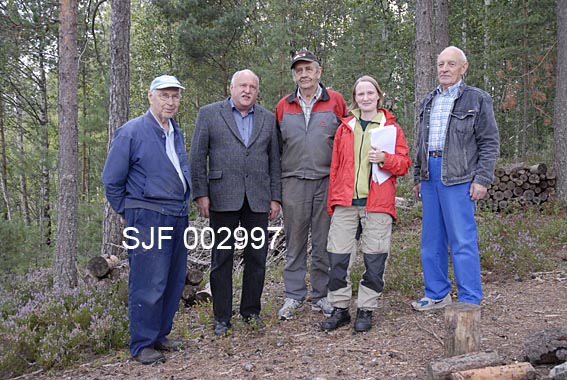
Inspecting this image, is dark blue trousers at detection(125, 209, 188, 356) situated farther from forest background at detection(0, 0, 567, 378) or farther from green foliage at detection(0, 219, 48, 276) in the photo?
green foliage at detection(0, 219, 48, 276)

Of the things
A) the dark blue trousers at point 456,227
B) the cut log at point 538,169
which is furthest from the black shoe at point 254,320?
the cut log at point 538,169

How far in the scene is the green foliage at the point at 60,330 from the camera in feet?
15.4

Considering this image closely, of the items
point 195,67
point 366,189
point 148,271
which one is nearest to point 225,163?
point 148,271

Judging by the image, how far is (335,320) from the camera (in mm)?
4660

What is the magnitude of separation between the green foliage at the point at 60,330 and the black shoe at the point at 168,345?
1.74 feet

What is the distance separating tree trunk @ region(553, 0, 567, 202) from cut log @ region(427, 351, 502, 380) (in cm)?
784

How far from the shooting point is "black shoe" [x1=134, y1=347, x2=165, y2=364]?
4.29 m

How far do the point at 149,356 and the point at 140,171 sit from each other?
5.21 ft

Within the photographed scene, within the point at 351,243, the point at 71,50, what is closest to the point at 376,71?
the point at 71,50

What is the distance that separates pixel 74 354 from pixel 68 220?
7.16 feet

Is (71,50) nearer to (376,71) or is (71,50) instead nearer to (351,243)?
(351,243)

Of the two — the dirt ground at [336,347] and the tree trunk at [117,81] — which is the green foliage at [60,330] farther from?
Answer: the tree trunk at [117,81]

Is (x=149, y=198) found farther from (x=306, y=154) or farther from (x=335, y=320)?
(x=335, y=320)

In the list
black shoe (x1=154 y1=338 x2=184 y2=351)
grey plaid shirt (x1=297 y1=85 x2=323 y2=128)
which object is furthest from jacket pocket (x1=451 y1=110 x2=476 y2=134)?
black shoe (x1=154 y1=338 x2=184 y2=351)
